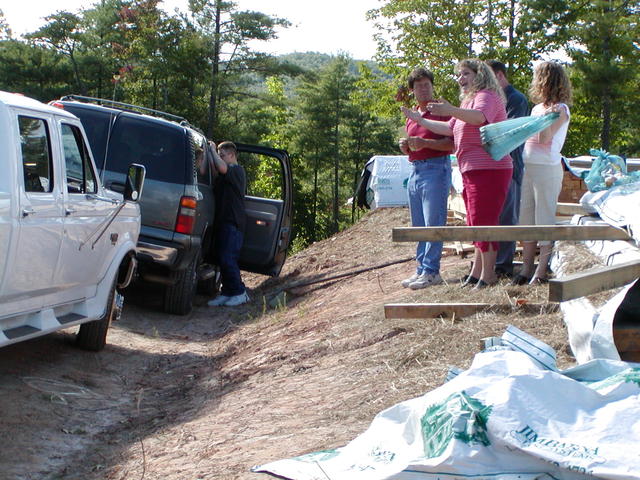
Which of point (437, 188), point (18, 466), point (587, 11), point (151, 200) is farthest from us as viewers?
point (587, 11)

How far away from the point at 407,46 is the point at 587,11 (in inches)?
319

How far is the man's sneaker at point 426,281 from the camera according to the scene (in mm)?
Answer: 7746

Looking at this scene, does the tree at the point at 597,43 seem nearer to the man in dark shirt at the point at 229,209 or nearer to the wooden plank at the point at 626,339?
the man in dark shirt at the point at 229,209

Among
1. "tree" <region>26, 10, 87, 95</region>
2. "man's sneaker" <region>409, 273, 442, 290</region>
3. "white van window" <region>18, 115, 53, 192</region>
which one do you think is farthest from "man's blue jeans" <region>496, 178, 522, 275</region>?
"tree" <region>26, 10, 87, 95</region>

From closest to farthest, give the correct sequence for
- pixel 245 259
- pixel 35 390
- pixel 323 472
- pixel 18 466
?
1. pixel 323 472
2. pixel 18 466
3. pixel 35 390
4. pixel 245 259

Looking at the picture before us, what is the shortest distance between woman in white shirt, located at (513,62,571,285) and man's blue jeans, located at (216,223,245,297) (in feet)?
14.8

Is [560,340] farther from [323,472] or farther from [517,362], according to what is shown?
[323,472]

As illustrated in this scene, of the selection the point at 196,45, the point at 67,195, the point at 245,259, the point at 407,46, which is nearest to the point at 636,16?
the point at 407,46

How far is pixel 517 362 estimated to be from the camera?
149 inches

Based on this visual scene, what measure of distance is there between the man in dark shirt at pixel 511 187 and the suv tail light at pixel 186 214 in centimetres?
340

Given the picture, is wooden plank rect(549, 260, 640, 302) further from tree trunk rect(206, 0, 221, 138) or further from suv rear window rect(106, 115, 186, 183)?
tree trunk rect(206, 0, 221, 138)

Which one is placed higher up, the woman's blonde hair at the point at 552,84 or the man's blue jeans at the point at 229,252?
the woman's blonde hair at the point at 552,84

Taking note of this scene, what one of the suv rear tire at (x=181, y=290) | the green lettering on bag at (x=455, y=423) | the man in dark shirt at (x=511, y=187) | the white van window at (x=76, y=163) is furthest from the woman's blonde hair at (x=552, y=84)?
the suv rear tire at (x=181, y=290)

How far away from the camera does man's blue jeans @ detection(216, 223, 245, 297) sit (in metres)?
10.7
